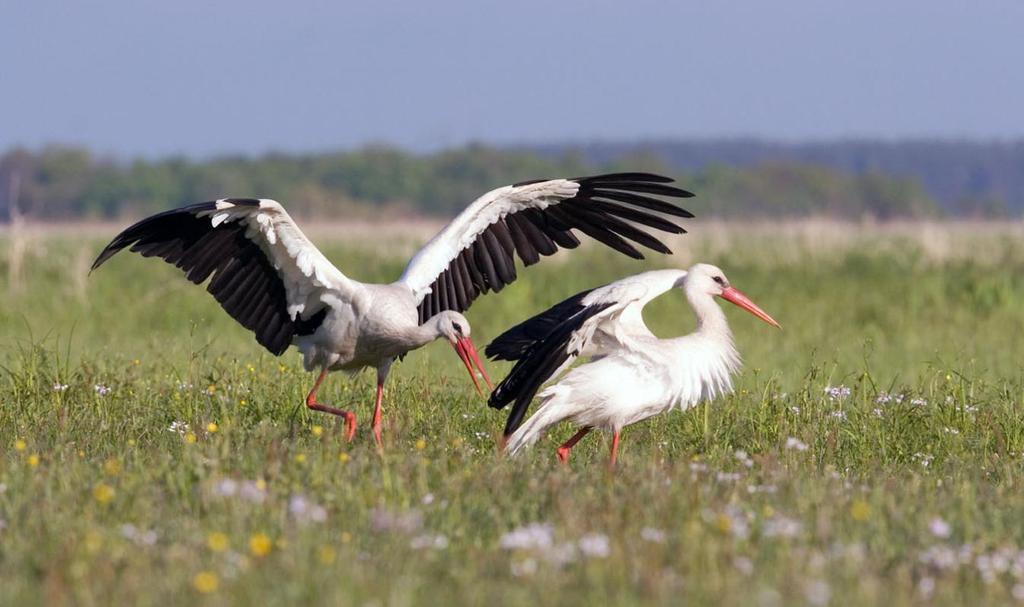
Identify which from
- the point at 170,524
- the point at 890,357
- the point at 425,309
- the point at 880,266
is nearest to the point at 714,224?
the point at 880,266

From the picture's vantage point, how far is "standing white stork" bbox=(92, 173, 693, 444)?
23.5ft

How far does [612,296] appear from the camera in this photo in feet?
20.6

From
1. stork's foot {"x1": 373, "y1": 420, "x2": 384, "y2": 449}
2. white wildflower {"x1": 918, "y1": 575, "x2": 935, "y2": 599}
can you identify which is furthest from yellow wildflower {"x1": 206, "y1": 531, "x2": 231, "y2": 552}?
stork's foot {"x1": 373, "y1": 420, "x2": 384, "y2": 449}

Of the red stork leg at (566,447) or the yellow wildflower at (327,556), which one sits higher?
the yellow wildflower at (327,556)

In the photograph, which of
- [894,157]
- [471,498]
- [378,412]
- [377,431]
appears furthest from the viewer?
[894,157]

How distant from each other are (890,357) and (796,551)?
25.9ft

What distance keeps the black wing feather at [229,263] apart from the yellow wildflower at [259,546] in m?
3.04

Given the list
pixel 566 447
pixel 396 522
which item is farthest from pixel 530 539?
pixel 566 447

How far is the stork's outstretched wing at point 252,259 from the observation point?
22.7ft

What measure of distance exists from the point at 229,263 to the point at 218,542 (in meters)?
3.81

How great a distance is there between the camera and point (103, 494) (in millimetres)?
4285

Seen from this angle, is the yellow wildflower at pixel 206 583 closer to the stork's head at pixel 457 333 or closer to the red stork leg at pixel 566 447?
the red stork leg at pixel 566 447

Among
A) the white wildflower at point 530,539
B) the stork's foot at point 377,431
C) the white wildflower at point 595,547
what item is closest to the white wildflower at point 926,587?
the white wildflower at point 595,547

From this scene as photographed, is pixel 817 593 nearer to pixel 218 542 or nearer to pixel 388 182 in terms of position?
pixel 218 542
